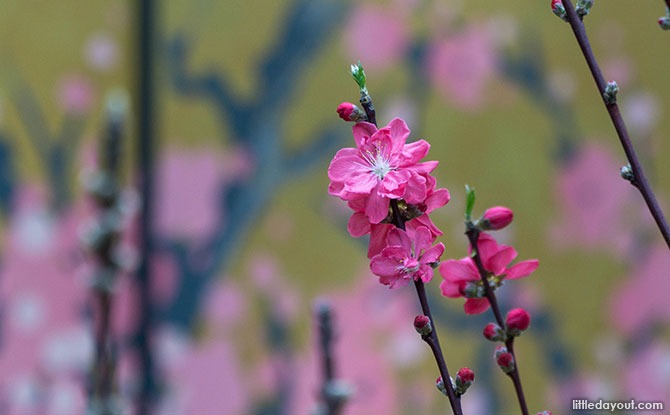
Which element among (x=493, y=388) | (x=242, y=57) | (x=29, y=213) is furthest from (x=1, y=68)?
(x=493, y=388)

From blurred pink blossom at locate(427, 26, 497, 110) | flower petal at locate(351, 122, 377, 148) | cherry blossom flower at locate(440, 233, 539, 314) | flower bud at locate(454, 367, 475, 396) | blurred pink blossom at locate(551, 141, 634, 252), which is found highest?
blurred pink blossom at locate(427, 26, 497, 110)

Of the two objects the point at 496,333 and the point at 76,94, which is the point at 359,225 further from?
the point at 76,94

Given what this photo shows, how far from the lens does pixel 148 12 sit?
1201 millimetres

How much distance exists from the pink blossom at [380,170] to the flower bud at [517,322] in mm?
62

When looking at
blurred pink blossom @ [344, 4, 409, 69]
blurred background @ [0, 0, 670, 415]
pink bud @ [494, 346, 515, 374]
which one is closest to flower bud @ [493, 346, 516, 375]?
pink bud @ [494, 346, 515, 374]

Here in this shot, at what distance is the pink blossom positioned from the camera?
0.26m

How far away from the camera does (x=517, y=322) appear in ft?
0.91

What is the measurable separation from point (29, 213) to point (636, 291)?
3.40 ft

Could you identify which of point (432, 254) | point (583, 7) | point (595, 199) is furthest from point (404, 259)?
point (595, 199)

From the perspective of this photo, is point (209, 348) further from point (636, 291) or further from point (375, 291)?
point (636, 291)

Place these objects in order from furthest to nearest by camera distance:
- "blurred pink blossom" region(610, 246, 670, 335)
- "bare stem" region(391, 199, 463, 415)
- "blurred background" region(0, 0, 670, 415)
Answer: "blurred pink blossom" region(610, 246, 670, 335), "blurred background" region(0, 0, 670, 415), "bare stem" region(391, 199, 463, 415)

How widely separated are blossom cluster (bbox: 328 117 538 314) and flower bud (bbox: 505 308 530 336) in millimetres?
13

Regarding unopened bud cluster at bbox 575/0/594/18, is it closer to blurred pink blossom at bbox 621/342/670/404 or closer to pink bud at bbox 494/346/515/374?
pink bud at bbox 494/346/515/374

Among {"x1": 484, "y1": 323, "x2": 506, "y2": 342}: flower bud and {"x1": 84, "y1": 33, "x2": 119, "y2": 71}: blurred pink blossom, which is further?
{"x1": 84, "y1": 33, "x2": 119, "y2": 71}: blurred pink blossom
